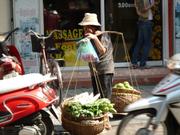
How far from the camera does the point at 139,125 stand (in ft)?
20.0

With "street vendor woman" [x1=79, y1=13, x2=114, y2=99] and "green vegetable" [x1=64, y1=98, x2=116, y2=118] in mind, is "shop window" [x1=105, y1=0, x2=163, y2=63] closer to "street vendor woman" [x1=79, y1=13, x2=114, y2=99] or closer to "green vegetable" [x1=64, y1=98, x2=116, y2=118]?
"street vendor woman" [x1=79, y1=13, x2=114, y2=99]

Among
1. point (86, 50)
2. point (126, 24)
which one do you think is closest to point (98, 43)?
point (86, 50)

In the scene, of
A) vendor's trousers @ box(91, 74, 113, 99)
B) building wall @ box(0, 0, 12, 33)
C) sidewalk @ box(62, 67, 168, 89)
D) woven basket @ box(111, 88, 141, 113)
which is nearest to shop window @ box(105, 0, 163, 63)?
sidewalk @ box(62, 67, 168, 89)

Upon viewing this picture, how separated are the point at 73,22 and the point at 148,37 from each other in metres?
1.54

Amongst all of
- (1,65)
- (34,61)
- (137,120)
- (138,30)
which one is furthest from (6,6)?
(137,120)

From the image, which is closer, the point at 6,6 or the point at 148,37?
the point at 6,6

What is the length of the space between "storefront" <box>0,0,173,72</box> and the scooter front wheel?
203 inches

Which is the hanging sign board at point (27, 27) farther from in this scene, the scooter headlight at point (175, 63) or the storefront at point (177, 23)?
the scooter headlight at point (175, 63)

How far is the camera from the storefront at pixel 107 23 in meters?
11.3

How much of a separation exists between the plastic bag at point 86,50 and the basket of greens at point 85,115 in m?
0.53

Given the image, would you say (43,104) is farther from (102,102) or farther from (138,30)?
(138,30)

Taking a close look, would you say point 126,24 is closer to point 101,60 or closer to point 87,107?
point 101,60

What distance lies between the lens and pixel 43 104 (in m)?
6.57

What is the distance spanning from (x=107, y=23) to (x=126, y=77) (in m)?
1.47
